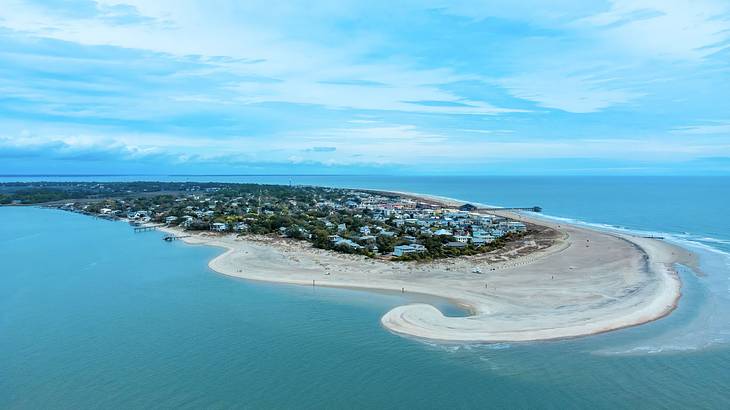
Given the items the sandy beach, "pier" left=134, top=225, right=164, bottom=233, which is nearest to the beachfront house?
the sandy beach

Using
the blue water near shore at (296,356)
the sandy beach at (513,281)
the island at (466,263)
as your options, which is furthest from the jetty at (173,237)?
the blue water near shore at (296,356)

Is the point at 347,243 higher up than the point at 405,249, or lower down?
higher up

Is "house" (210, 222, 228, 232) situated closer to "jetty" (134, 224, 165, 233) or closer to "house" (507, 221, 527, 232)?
"jetty" (134, 224, 165, 233)

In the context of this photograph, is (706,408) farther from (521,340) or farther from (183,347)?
(183,347)

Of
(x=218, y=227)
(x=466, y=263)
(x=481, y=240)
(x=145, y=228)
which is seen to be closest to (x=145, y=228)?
(x=145, y=228)

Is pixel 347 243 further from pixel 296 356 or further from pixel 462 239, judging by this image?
pixel 296 356

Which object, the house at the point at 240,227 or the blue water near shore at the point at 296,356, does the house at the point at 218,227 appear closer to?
the house at the point at 240,227

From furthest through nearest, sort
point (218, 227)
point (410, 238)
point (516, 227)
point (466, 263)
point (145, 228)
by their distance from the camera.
Answer: point (145, 228) → point (218, 227) → point (516, 227) → point (410, 238) → point (466, 263)
